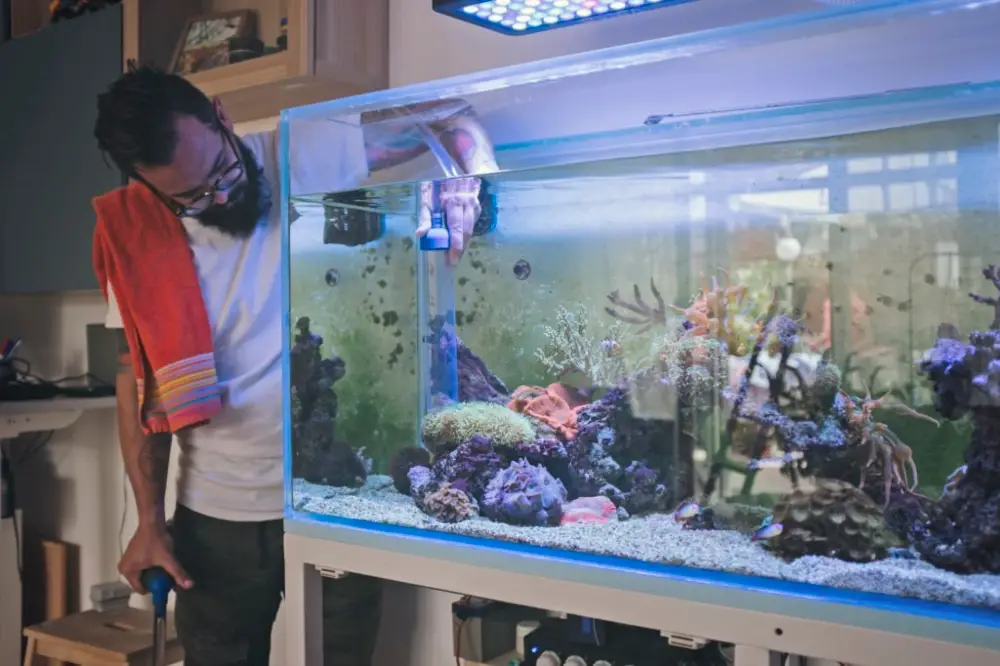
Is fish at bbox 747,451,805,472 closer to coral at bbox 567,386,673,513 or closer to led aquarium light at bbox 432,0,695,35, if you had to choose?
coral at bbox 567,386,673,513

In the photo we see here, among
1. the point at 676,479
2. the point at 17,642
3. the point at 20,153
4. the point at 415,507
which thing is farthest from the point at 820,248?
the point at 17,642

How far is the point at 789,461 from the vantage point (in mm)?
1054

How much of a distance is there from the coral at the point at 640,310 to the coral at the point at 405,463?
371 mm

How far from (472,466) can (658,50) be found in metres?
0.62

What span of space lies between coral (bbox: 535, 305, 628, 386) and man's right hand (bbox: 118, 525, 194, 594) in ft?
3.28

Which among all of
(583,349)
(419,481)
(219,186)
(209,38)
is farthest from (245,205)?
(583,349)

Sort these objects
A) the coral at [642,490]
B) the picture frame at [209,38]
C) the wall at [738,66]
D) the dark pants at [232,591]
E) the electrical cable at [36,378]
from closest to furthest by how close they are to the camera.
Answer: the wall at [738,66]
the coral at [642,490]
the dark pants at [232,591]
the picture frame at [209,38]
the electrical cable at [36,378]

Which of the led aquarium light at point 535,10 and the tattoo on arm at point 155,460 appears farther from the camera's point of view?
the tattoo on arm at point 155,460

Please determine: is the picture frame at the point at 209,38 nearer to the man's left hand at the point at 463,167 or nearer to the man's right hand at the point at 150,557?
the man's left hand at the point at 463,167

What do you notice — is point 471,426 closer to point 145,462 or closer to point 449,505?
point 449,505

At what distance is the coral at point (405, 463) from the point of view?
136cm

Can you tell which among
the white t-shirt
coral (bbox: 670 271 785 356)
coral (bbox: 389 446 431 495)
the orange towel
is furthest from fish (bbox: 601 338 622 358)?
A: the orange towel

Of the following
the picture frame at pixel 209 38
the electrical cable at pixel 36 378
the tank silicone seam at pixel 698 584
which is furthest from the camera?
the electrical cable at pixel 36 378

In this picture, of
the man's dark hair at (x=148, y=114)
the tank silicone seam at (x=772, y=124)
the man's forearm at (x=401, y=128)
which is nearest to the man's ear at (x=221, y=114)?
the man's dark hair at (x=148, y=114)
